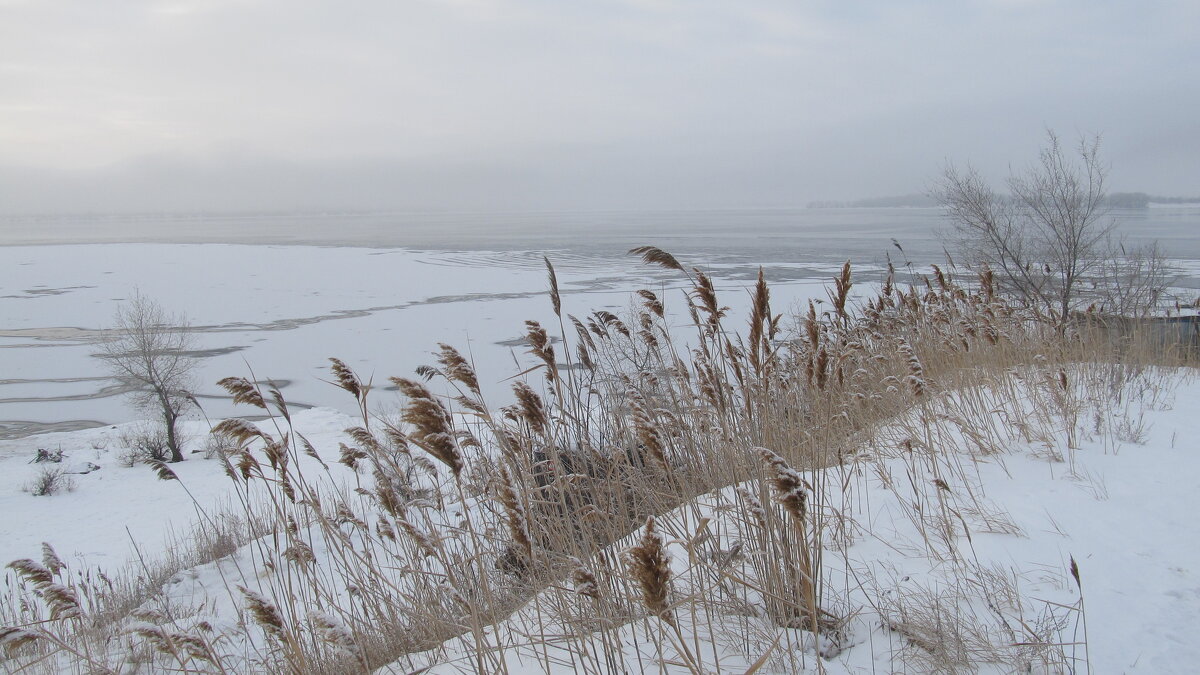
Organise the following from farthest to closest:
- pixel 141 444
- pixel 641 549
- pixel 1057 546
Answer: pixel 141 444 → pixel 1057 546 → pixel 641 549

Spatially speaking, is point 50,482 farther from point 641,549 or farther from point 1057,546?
point 1057,546

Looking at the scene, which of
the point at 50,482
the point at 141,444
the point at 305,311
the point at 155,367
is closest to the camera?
the point at 50,482

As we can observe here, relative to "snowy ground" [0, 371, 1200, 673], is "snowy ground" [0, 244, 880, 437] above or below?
below

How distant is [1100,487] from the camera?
3.44 m

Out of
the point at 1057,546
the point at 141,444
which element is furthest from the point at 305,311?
the point at 1057,546

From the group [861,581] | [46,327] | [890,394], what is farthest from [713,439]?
[46,327]

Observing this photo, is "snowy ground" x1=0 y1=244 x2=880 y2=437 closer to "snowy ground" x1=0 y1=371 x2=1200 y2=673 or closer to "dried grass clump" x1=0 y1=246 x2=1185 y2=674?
"dried grass clump" x1=0 y1=246 x2=1185 y2=674

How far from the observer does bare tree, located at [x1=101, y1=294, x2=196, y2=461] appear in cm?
2230

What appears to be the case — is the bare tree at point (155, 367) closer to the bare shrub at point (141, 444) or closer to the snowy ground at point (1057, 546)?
the bare shrub at point (141, 444)

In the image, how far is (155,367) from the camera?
77.8 ft

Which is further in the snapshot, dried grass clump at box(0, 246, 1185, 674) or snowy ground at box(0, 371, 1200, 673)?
snowy ground at box(0, 371, 1200, 673)

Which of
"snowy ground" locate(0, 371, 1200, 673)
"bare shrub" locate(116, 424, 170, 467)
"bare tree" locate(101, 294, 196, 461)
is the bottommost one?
"bare shrub" locate(116, 424, 170, 467)

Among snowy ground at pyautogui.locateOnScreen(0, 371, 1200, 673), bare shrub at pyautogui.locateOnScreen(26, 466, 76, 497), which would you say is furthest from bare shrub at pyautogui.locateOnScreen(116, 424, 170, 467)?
snowy ground at pyautogui.locateOnScreen(0, 371, 1200, 673)

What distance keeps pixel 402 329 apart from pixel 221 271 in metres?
30.7
